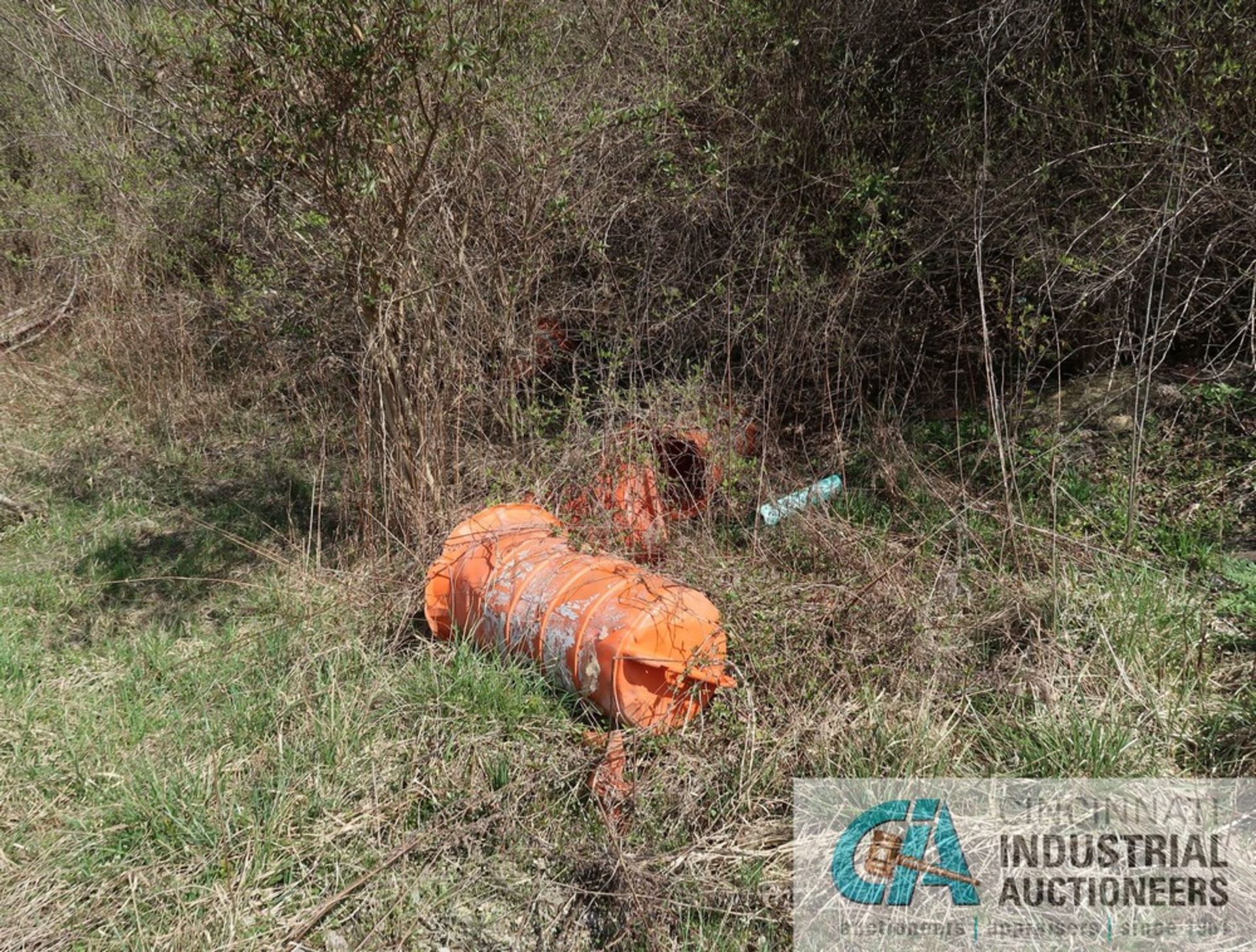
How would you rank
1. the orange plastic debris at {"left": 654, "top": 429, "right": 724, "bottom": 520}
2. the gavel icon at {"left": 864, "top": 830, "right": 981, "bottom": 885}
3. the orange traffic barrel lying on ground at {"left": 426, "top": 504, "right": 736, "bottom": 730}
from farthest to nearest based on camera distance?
the orange plastic debris at {"left": 654, "top": 429, "right": 724, "bottom": 520}
the orange traffic barrel lying on ground at {"left": 426, "top": 504, "right": 736, "bottom": 730}
the gavel icon at {"left": 864, "top": 830, "right": 981, "bottom": 885}

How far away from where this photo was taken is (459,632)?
393cm

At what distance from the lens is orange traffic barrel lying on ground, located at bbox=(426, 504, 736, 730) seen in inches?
129

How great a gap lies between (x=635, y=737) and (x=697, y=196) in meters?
3.35

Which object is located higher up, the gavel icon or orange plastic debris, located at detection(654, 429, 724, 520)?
orange plastic debris, located at detection(654, 429, 724, 520)

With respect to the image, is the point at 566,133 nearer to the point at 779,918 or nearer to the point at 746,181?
the point at 746,181

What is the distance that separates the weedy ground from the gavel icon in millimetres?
226

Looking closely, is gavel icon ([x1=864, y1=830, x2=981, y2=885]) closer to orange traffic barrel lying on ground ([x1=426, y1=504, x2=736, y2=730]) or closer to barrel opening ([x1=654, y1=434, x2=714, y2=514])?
orange traffic barrel lying on ground ([x1=426, y1=504, x2=736, y2=730])

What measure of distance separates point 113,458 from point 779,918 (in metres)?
5.79

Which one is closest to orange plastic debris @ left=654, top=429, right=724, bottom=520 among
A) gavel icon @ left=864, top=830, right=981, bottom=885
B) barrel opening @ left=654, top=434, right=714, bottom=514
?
barrel opening @ left=654, top=434, right=714, bottom=514

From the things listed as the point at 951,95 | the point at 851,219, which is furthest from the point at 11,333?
the point at 951,95

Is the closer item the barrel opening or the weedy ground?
the weedy ground

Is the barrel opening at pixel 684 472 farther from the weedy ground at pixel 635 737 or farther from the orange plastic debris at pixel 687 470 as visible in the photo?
the weedy ground at pixel 635 737

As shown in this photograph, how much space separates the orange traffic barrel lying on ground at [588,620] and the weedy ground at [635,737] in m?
0.12

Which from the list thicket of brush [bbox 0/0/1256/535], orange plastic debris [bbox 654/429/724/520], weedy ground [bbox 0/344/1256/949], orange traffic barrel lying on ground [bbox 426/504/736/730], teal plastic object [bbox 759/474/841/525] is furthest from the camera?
orange plastic debris [bbox 654/429/724/520]
